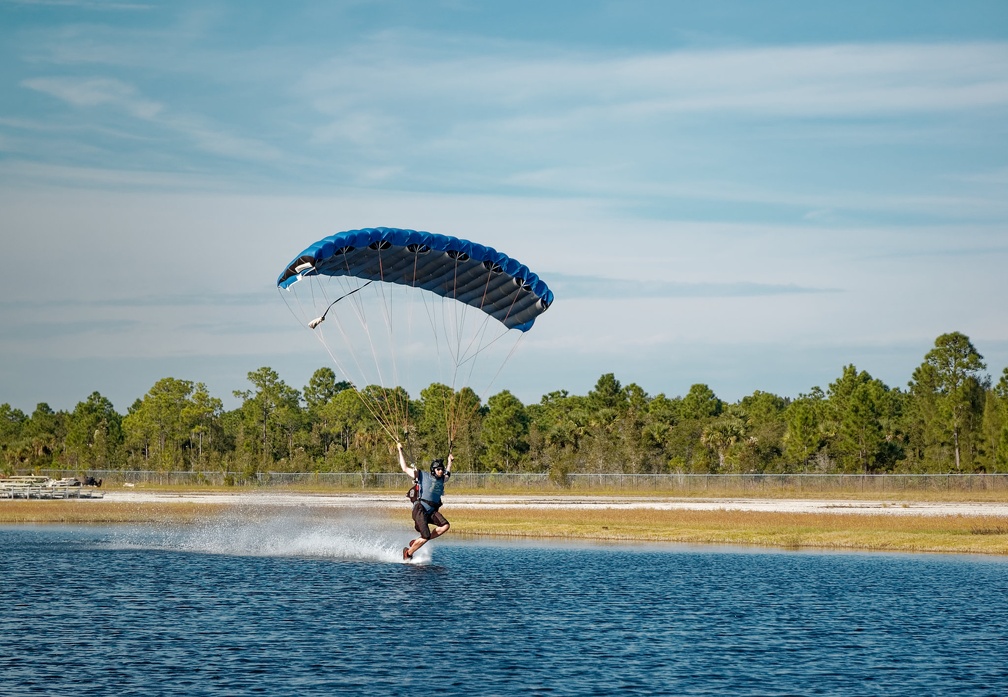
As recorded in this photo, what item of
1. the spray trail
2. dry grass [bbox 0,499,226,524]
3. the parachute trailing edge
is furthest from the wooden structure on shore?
the parachute trailing edge

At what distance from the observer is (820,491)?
86438 mm

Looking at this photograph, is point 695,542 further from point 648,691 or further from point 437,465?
point 648,691

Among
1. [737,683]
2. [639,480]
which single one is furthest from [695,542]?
[639,480]

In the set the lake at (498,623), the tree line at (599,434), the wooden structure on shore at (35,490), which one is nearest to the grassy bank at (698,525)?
the lake at (498,623)

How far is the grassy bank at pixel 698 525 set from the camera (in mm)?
46656

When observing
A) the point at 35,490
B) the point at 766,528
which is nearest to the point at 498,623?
the point at 766,528

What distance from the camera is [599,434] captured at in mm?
106750

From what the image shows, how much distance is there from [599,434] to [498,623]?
7998 cm

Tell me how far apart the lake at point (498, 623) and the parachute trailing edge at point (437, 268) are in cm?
894

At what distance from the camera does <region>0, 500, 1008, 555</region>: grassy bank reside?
153 ft

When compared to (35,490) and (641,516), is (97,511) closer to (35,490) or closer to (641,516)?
(35,490)

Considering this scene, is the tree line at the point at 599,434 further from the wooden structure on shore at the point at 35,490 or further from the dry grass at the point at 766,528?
the dry grass at the point at 766,528

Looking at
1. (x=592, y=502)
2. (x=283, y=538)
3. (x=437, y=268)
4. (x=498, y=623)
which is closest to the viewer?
(x=498, y=623)

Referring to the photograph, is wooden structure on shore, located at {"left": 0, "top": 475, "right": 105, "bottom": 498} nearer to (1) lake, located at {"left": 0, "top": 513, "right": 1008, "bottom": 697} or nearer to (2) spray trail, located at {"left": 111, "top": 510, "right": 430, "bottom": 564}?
(2) spray trail, located at {"left": 111, "top": 510, "right": 430, "bottom": 564}
